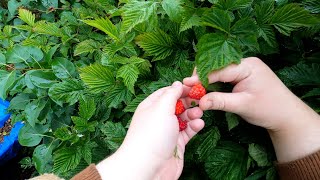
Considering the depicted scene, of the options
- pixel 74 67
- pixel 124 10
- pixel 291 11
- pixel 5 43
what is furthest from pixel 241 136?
pixel 5 43

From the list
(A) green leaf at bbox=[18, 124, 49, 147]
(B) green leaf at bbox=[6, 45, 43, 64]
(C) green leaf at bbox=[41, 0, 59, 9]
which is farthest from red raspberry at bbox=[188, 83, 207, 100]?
(C) green leaf at bbox=[41, 0, 59, 9]

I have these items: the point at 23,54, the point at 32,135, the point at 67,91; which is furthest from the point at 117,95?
the point at 32,135

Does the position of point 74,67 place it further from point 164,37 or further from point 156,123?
point 156,123

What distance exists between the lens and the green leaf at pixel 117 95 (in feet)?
4.00

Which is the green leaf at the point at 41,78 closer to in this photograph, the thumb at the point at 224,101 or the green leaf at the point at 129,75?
the green leaf at the point at 129,75

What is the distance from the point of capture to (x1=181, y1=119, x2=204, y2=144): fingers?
1.04m

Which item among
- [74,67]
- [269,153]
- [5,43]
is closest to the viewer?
[269,153]

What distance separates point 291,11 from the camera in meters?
1.00

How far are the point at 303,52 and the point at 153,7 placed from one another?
0.50 m

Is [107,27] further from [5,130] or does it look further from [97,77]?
[5,130]

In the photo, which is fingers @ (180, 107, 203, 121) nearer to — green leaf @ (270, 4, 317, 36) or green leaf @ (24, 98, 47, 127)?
green leaf @ (270, 4, 317, 36)

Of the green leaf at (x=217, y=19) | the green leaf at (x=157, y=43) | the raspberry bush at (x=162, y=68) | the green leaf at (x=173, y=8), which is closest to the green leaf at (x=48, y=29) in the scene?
the raspberry bush at (x=162, y=68)

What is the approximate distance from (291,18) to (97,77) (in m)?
0.63

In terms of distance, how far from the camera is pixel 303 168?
1020 millimetres
